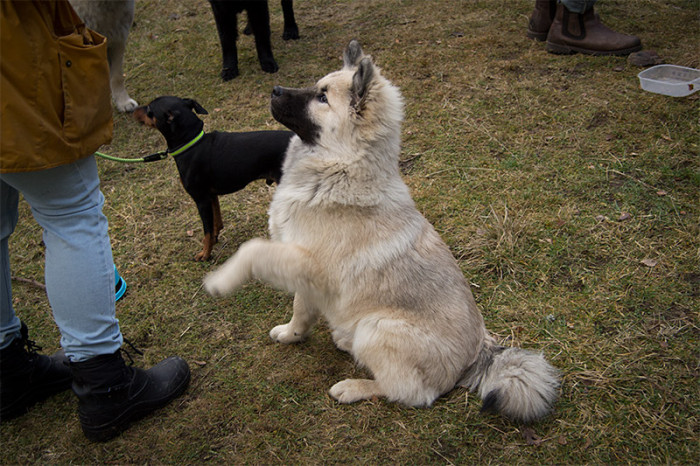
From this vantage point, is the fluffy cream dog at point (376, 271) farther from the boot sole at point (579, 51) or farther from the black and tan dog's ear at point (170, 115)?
the boot sole at point (579, 51)

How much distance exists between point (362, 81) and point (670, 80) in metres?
3.28

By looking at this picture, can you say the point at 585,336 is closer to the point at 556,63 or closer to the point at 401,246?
the point at 401,246

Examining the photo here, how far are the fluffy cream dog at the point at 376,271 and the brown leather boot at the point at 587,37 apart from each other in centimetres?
320

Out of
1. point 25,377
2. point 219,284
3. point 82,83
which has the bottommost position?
point 25,377

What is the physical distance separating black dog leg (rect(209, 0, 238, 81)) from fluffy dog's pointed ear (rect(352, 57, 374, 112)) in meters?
3.07

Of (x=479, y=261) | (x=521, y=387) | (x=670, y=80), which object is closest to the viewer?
(x=521, y=387)

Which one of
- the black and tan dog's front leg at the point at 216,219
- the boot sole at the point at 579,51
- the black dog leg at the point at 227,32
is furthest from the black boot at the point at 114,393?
the boot sole at the point at 579,51

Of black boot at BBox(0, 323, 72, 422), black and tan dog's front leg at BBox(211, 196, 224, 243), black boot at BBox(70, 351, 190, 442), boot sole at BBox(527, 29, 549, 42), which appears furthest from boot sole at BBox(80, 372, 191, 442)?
boot sole at BBox(527, 29, 549, 42)

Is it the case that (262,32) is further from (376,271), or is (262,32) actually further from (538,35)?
(376,271)

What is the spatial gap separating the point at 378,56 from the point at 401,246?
345 cm

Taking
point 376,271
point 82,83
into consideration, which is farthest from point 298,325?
point 82,83

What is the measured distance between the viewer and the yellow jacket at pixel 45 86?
139 centimetres

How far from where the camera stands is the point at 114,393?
74.5 inches

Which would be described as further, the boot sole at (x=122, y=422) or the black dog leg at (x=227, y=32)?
the black dog leg at (x=227, y=32)
